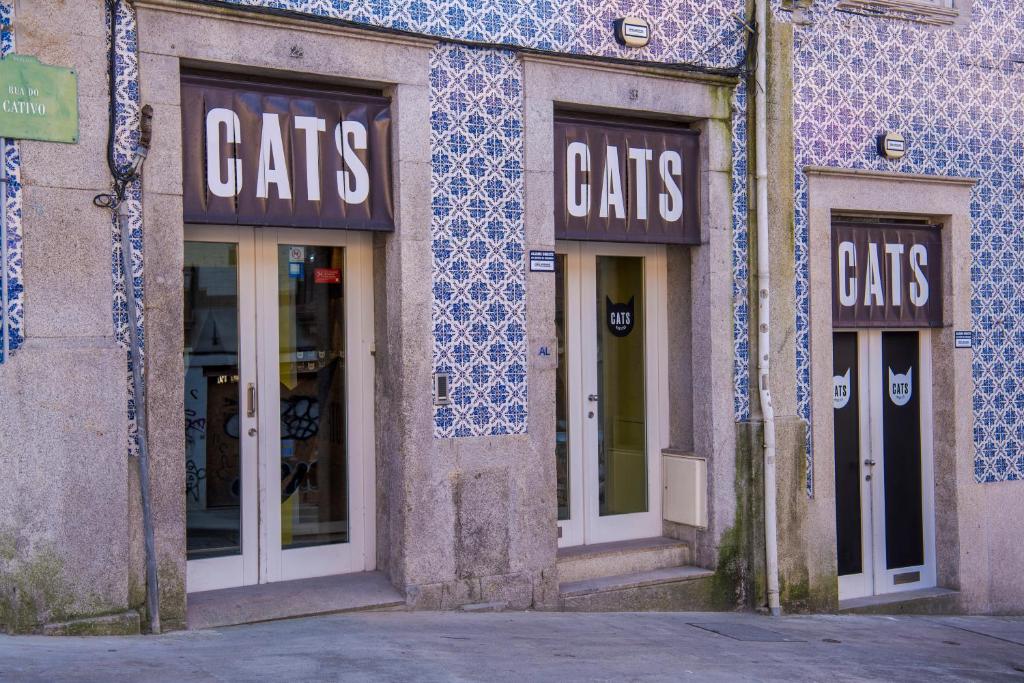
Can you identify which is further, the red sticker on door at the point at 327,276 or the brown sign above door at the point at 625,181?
the brown sign above door at the point at 625,181

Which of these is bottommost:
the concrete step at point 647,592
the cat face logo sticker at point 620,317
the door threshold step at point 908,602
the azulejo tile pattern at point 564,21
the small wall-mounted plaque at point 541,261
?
the door threshold step at point 908,602

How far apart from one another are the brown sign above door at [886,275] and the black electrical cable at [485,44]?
71.1 inches

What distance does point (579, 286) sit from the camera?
30.8 feet

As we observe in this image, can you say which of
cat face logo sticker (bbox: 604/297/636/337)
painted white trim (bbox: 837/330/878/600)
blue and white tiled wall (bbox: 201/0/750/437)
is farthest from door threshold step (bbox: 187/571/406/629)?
painted white trim (bbox: 837/330/878/600)

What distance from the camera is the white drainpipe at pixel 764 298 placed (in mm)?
9375

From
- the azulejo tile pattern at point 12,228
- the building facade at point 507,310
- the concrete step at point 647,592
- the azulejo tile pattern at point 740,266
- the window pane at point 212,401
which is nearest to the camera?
the azulejo tile pattern at point 12,228

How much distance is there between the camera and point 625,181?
910 cm

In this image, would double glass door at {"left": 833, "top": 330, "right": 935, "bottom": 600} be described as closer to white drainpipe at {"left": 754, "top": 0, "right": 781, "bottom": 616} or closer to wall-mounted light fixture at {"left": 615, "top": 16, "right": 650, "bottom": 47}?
white drainpipe at {"left": 754, "top": 0, "right": 781, "bottom": 616}

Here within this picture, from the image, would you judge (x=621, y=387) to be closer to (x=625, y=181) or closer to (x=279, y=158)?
(x=625, y=181)

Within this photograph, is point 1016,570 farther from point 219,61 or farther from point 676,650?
point 219,61

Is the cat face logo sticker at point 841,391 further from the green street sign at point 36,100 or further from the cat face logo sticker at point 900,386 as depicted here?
the green street sign at point 36,100

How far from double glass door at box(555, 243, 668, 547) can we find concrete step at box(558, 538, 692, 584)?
144 mm

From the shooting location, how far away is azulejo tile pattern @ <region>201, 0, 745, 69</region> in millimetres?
7773

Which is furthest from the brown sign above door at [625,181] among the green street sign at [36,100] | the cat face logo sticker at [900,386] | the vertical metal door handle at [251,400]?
the green street sign at [36,100]
